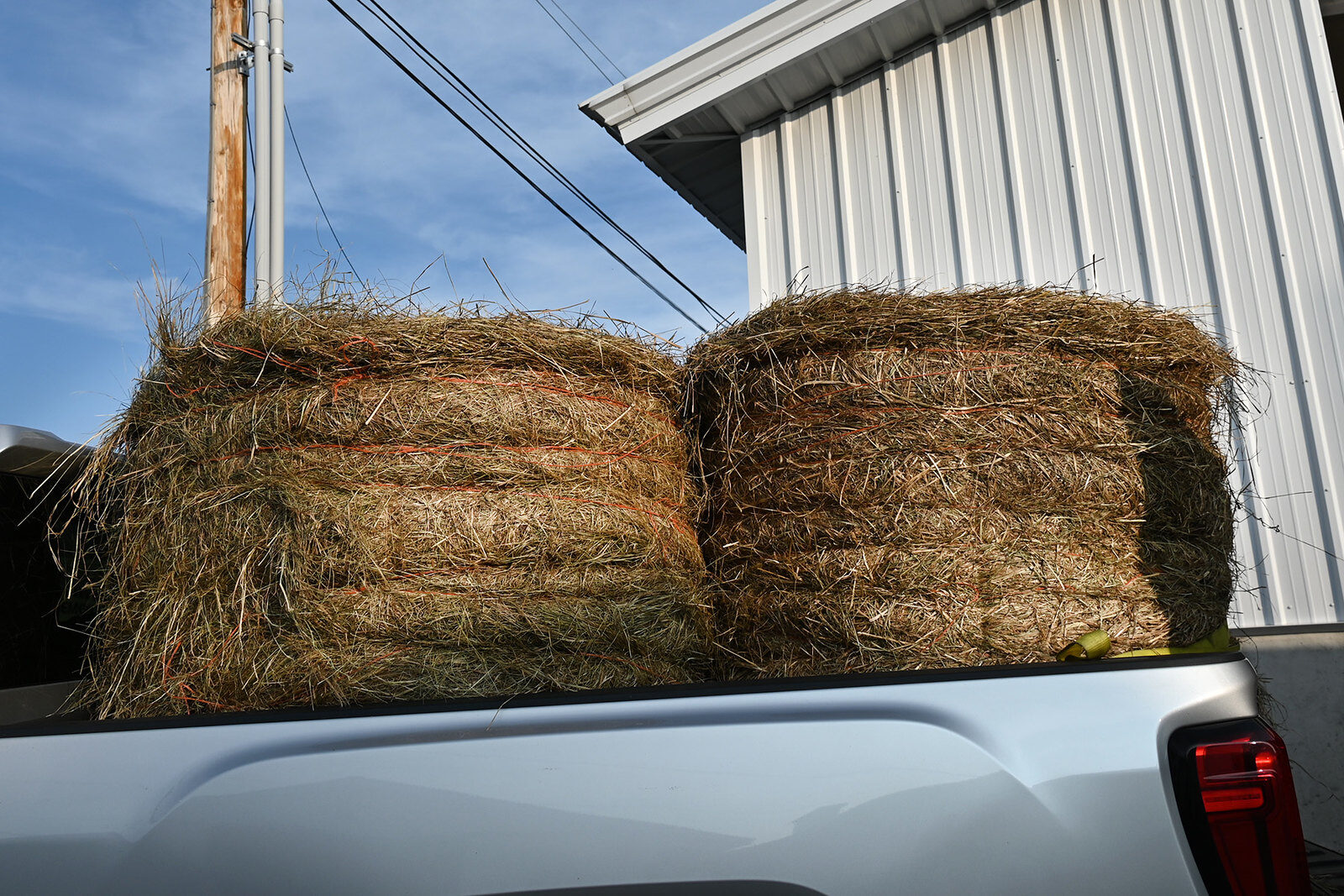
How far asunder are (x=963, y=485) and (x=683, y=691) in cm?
113

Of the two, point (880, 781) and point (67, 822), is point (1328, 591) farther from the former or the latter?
point (67, 822)

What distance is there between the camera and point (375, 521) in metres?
1.97

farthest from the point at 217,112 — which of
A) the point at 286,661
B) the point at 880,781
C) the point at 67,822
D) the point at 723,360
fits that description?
the point at 880,781

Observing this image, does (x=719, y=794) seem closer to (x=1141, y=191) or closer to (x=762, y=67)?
(x=1141, y=191)

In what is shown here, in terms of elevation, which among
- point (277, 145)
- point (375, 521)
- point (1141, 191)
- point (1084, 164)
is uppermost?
point (277, 145)

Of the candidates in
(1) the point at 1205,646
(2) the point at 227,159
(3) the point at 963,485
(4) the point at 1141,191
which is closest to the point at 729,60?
(4) the point at 1141,191

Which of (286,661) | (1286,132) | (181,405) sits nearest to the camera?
(286,661)

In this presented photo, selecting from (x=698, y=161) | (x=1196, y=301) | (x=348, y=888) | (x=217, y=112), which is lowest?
(x=348, y=888)

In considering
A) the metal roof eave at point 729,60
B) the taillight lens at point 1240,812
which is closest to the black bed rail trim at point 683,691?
the taillight lens at point 1240,812

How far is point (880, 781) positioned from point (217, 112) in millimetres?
4829

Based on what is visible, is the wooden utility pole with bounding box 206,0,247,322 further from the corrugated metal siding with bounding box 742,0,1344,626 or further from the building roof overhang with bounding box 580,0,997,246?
the corrugated metal siding with bounding box 742,0,1344,626

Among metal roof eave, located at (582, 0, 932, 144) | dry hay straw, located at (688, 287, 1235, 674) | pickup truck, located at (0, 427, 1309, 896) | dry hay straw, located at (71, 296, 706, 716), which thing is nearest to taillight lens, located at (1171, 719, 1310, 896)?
pickup truck, located at (0, 427, 1309, 896)

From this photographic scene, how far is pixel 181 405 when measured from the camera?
2.20 metres

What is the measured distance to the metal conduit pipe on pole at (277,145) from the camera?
5039mm
